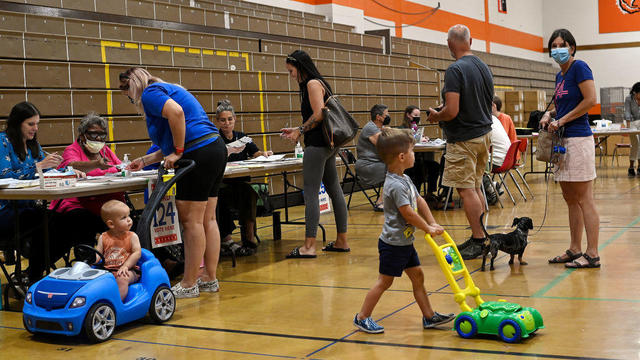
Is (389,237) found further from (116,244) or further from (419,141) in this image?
(419,141)

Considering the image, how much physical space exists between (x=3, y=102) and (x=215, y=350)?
3.99 metres

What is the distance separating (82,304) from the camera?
10.8 ft

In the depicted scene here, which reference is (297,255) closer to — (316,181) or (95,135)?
(316,181)

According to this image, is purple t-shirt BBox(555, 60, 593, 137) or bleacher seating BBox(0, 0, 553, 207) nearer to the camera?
purple t-shirt BBox(555, 60, 593, 137)

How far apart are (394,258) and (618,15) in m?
22.6

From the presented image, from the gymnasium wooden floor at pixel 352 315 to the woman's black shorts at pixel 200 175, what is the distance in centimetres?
64

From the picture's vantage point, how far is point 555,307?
3664mm

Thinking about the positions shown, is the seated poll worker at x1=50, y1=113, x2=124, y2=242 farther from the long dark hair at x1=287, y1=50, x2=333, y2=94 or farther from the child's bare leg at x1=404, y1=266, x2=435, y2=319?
the child's bare leg at x1=404, y1=266, x2=435, y2=319

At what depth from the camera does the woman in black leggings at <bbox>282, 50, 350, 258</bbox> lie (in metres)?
5.07

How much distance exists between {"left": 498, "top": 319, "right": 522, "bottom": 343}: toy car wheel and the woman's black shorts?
183 cm

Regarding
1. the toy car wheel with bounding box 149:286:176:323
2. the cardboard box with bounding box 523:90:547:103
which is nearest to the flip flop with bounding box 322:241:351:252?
the toy car wheel with bounding box 149:286:176:323

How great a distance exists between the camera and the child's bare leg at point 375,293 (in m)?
3.28

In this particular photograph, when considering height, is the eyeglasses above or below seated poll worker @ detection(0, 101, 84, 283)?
above

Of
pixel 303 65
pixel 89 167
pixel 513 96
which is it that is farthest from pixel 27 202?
pixel 513 96
